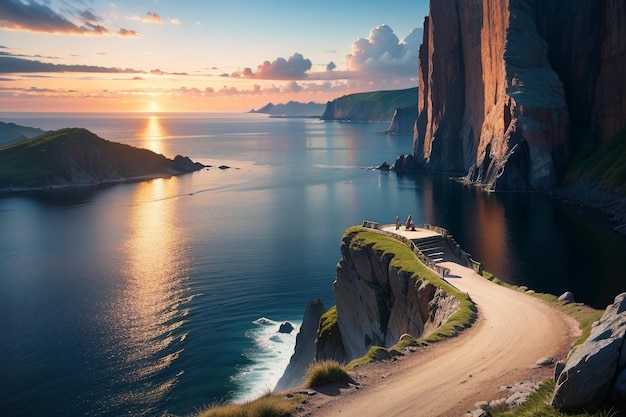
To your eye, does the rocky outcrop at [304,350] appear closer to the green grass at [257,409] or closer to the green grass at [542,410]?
the green grass at [257,409]

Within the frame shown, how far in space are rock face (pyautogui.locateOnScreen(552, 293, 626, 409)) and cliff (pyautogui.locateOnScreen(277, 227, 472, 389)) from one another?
44.4ft

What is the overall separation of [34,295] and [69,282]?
5665 millimetres

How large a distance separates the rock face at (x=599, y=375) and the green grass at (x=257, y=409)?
966 cm

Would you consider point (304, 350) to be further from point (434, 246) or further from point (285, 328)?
point (434, 246)

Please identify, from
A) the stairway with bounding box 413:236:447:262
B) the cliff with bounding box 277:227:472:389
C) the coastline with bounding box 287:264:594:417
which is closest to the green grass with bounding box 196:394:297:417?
the coastline with bounding box 287:264:594:417

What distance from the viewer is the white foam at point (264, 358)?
4944cm

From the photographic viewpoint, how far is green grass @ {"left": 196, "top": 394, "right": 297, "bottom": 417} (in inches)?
806

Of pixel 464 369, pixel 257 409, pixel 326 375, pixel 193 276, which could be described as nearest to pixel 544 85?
pixel 193 276

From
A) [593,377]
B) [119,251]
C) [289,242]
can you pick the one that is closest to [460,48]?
[289,242]

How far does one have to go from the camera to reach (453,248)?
52.3 m

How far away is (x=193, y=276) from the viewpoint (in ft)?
257

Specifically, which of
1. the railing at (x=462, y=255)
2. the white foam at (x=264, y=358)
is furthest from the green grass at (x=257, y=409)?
the railing at (x=462, y=255)

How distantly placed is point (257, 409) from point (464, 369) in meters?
10.3

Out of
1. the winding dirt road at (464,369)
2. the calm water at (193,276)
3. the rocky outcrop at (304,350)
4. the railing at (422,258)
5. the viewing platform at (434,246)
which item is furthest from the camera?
the rocky outcrop at (304,350)
